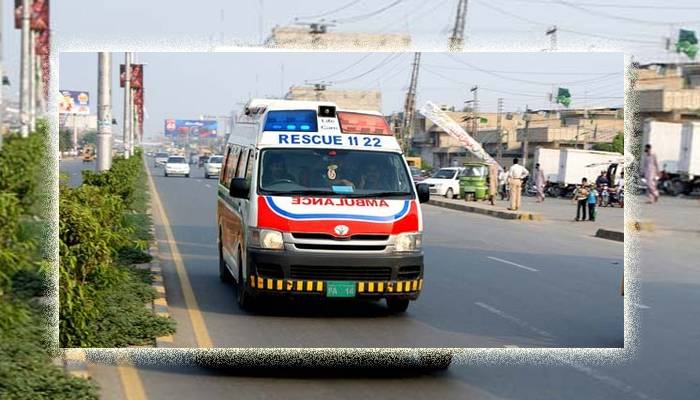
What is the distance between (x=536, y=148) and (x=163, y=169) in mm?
5621

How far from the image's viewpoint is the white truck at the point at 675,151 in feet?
20.4

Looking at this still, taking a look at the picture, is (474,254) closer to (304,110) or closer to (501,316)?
(501,316)

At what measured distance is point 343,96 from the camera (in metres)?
6.87

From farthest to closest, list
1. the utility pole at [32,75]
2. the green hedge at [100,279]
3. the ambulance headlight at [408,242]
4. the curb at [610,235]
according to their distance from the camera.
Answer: the utility pole at [32,75] < the green hedge at [100,279] < the ambulance headlight at [408,242] < the curb at [610,235]

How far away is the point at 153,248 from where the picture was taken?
8.94 m

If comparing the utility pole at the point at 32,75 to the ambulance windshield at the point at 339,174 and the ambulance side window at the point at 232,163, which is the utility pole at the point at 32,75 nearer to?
the ambulance side window at the point at 232,163

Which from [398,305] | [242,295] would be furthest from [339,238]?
[242,295]

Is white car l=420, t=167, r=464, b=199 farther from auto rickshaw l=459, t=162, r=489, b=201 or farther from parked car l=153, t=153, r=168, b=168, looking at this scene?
parked car l=153, t=153, r=168, b=168

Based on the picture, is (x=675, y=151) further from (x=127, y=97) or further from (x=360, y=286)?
(x=127, y=97)

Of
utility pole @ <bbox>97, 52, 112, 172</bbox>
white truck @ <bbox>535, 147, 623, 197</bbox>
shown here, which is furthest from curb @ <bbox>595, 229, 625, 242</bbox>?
utility pole @ <bbox>97, 52, 112, 172</bbox>

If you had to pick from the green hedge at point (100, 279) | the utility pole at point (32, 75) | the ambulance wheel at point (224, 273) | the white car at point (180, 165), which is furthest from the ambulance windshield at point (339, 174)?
the utility pole at point (32, 75)

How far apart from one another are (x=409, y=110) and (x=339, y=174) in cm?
65

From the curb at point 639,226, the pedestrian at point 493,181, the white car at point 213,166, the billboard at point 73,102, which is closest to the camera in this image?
the curb at point 639,226

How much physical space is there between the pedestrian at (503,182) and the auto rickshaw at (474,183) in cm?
13
